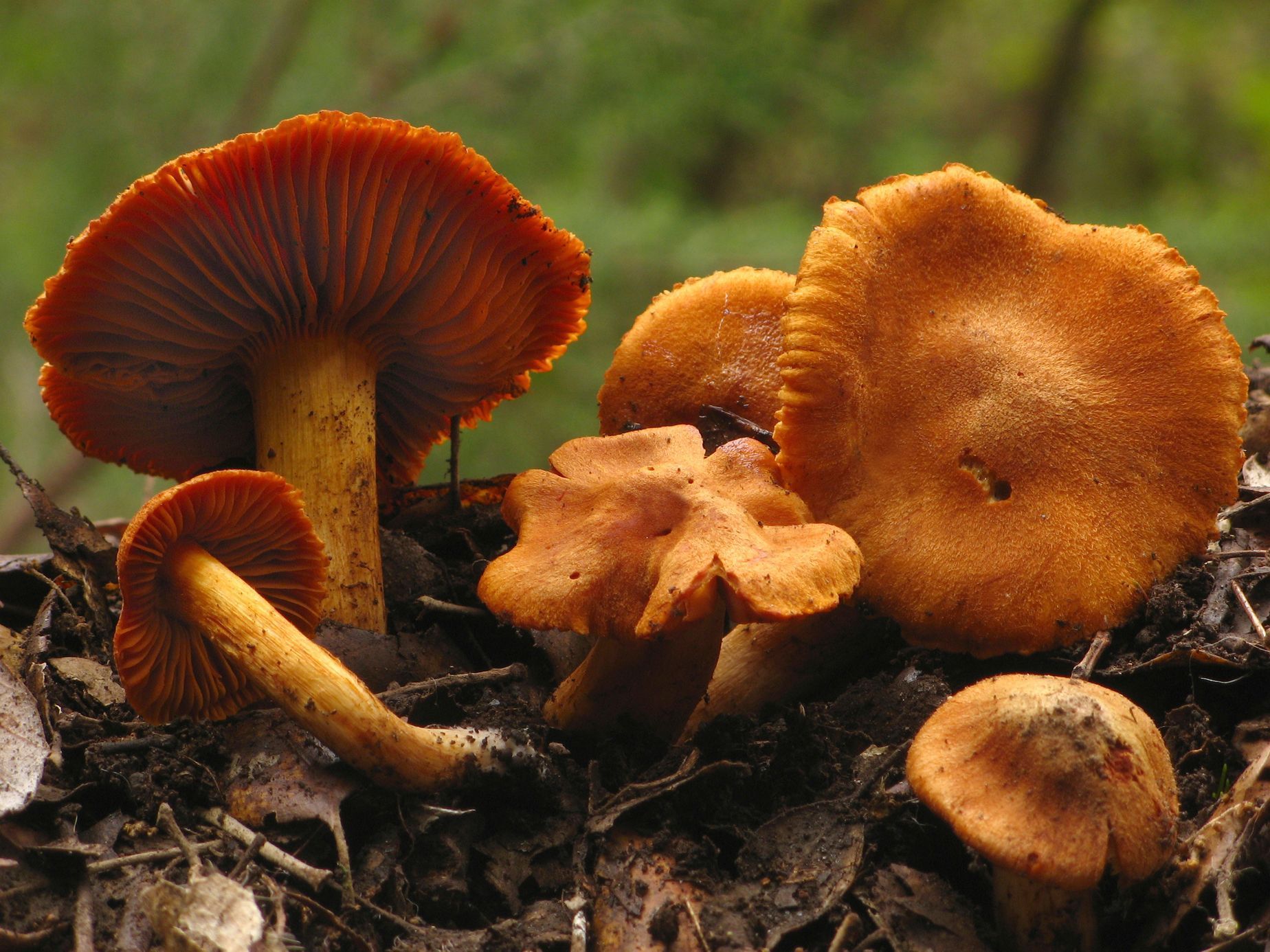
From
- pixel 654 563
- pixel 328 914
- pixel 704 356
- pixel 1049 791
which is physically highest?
pixel 704 356

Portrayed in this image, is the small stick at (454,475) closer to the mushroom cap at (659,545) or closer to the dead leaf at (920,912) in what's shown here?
the mushroom cap at (659,545)

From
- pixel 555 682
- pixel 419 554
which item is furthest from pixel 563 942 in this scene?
pixel 419 554

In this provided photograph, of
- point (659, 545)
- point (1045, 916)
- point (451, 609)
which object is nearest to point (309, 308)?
point (451, 609)

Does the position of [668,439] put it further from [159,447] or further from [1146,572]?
[159,447]

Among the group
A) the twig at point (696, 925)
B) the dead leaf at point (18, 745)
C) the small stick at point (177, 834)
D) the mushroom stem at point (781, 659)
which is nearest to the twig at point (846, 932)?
the twig at point (696, 925)

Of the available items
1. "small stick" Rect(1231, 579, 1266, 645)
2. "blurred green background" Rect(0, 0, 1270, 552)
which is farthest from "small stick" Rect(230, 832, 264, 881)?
"blurred green background" Rect(0, 0, 1270, 552)

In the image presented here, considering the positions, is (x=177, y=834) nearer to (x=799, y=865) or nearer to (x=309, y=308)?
(x=799, y=865)

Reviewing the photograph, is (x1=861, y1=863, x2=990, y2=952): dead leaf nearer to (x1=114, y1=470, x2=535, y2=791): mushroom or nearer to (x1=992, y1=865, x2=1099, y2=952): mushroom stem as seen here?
(x1=992, y1=865, x2=1099, y2=952): mushroom stem
